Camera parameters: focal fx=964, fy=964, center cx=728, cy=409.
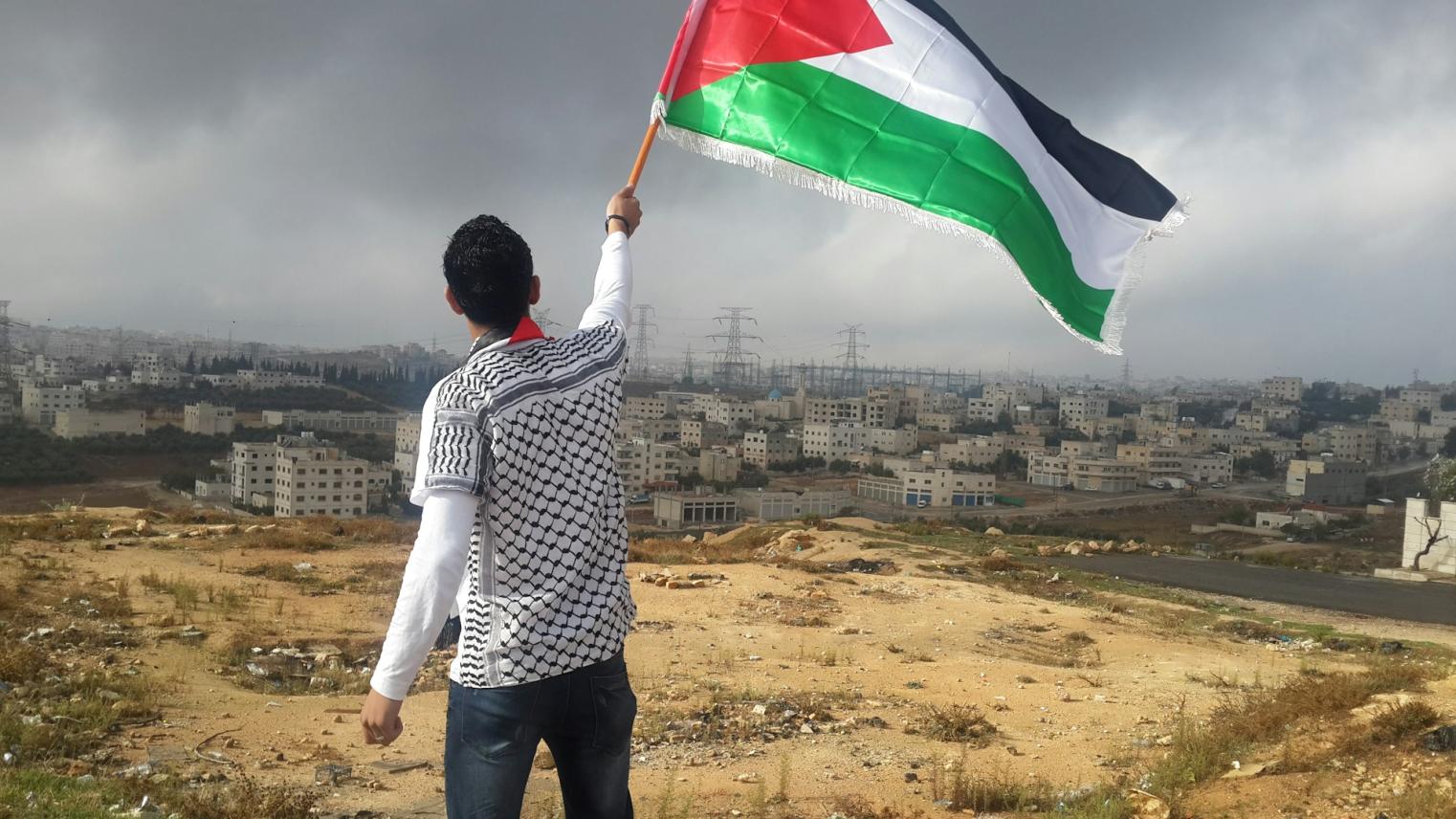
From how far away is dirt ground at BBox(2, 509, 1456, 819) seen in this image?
4152 millimetres

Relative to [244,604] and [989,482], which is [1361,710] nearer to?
[244,604]

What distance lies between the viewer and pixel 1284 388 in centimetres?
13588

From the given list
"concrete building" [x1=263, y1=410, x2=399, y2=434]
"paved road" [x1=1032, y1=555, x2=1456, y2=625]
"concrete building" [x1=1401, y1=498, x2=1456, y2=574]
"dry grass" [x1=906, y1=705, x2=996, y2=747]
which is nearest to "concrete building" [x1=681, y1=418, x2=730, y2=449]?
"concrete building" [x1=263, y1=410, x2=399, y2=434]

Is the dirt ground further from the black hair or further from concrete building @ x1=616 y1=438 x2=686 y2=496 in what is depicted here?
concrete building @ x1=616 y1=438 x2=686 y2=496

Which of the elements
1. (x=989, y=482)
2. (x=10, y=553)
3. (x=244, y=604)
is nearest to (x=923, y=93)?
(x=244, y=604)

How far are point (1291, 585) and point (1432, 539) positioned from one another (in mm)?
6864

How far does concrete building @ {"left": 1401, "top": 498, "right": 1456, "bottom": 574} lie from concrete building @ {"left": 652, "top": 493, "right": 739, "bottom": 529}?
24126mm

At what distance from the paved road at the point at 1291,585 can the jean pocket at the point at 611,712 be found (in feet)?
41.7

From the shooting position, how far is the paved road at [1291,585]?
484 inches

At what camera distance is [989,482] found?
2106 inches

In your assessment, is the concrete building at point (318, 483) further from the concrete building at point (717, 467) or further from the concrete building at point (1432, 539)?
the concrete building at point (1432, 539)

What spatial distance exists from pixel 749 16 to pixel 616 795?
2.66 m

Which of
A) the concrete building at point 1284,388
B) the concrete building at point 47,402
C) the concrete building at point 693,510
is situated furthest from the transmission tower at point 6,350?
the concrete building at point 1284,388

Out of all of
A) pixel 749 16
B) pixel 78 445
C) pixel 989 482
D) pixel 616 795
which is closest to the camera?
pixel 616 795
